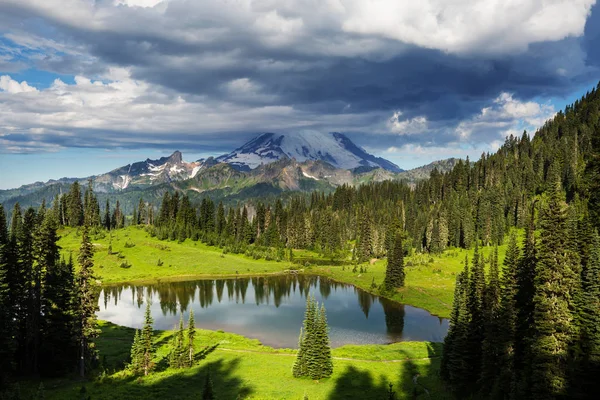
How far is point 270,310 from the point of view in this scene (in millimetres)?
110312

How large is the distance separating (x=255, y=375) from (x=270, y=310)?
183 ft

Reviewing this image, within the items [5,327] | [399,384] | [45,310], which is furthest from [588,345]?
[45,310]

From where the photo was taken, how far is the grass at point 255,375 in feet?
151

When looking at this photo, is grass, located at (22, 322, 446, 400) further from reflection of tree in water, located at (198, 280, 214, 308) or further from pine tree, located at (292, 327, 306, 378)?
reflection of tree in water, located at (198, 280, 214, 308)

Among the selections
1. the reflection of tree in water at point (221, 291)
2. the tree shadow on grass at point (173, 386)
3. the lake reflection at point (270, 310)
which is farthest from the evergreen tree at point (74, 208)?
the tree shadow on grass at point (173, 386)

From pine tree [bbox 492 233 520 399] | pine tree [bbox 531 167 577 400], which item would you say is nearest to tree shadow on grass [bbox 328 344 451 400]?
pine tree [bbox 492 233 520 399]

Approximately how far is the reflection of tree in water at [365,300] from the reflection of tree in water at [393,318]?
3.23 metres

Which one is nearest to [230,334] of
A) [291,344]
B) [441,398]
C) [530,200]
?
[291,344]

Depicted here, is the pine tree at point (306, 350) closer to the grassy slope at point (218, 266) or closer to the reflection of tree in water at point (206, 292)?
the grassy slope at point (218, 266)

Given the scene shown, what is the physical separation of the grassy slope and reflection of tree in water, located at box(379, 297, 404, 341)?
434 cm

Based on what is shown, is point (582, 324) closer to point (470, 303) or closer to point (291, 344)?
point (470, 303)

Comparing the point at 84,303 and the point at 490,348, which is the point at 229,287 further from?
the point at 490,348

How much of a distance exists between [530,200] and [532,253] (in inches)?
6868

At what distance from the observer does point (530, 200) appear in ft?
651
